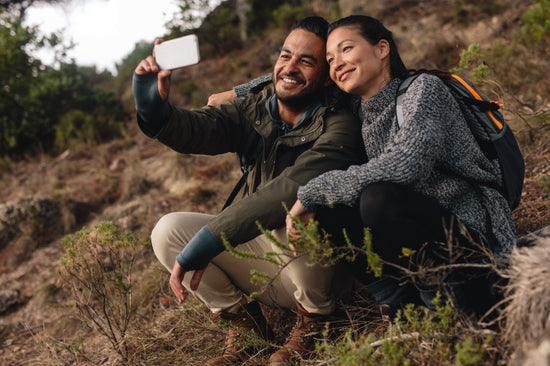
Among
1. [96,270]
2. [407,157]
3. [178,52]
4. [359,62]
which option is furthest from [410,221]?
[96,270]

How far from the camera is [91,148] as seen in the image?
810 centimetres

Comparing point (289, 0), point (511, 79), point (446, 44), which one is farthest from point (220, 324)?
point (289, 0)

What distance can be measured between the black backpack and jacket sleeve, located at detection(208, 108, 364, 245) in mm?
358

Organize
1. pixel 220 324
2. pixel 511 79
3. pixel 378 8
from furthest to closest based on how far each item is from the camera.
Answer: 1. pixel 378 8
2. pixel 511 79
3. pixel 220 324

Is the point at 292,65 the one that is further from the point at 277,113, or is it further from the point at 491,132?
the point at 491,132

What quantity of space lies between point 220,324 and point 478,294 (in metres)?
1.33

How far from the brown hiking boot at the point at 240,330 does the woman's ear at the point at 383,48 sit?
150cm

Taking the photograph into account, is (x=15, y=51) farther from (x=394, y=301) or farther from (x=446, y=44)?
(x=394, y=301)

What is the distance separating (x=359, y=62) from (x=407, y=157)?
0.63 metres

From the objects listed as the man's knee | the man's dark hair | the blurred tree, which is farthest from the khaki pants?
the blurred tree

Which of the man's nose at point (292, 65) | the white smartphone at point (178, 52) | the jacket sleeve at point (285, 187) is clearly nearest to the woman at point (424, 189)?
the jacket sleeve at point (285, 187)

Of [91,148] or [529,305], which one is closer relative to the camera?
[529,305]

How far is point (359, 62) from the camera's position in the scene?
1.98m

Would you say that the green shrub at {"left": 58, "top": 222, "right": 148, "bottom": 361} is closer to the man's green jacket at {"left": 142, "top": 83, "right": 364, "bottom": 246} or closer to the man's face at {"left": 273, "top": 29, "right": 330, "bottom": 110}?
the man's green jacket at {"left": 142, "top": 83, "right": 364, "bottom": 246}
